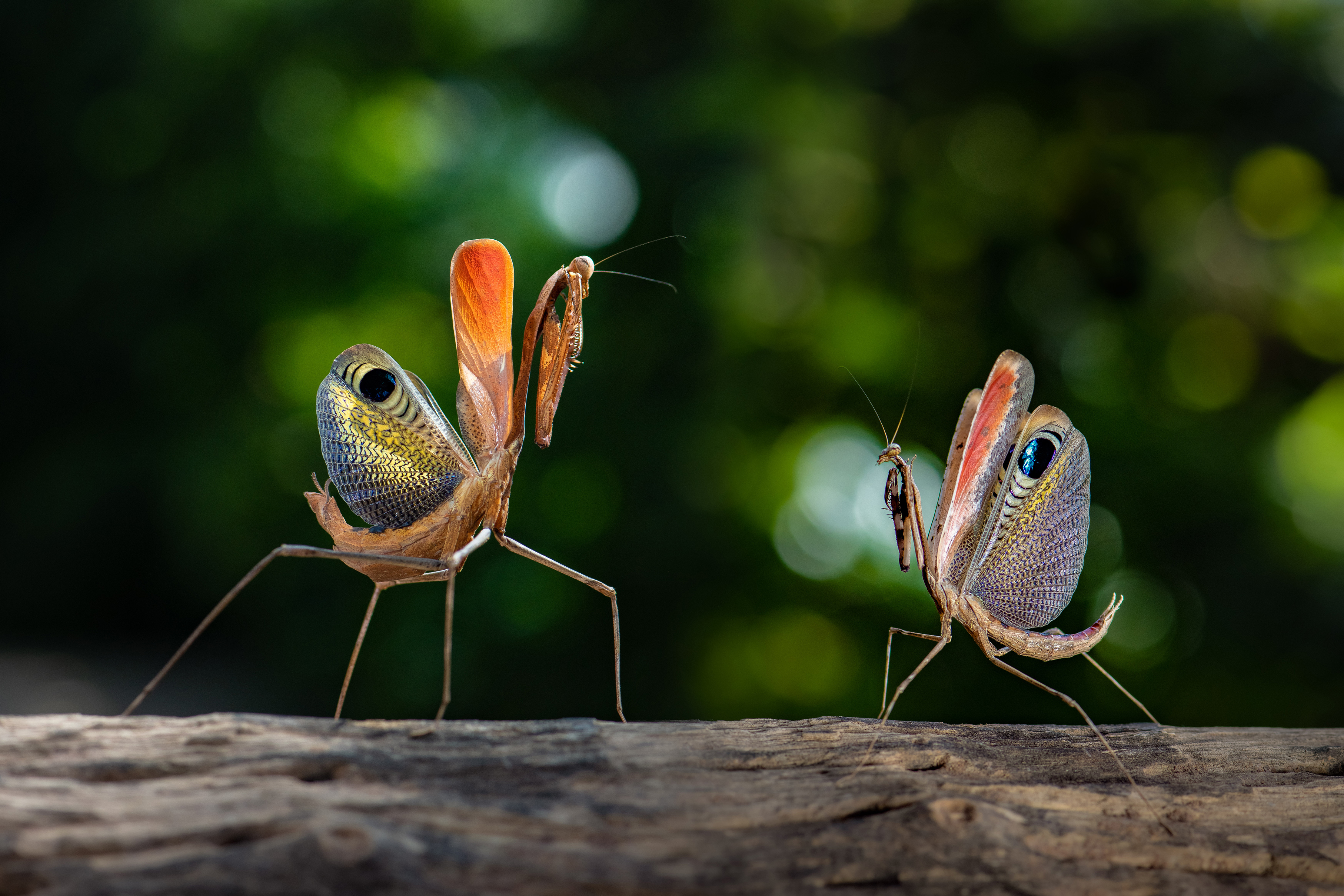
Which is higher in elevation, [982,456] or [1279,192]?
[1279,192]

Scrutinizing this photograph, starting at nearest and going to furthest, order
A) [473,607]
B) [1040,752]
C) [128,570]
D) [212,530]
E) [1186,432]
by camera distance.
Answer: [1040,752] < [1186,432] < [473,607] < [212,530] < [128,570]

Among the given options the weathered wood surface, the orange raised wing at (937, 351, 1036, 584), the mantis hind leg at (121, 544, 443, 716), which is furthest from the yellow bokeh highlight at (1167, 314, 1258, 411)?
the mantis hind leg at (121, 544, 443, 716)

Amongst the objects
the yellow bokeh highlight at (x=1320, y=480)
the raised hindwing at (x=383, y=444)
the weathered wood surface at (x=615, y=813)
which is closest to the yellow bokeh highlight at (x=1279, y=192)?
the yellow bokeh highlight at (x=1320, y=480)

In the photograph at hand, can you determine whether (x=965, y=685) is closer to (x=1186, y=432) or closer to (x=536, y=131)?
(x=1186, y=432)

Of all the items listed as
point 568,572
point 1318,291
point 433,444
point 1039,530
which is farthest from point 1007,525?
point 1318,291

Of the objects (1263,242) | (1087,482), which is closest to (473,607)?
(1087,482)

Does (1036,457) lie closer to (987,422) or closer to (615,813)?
(987,422)
